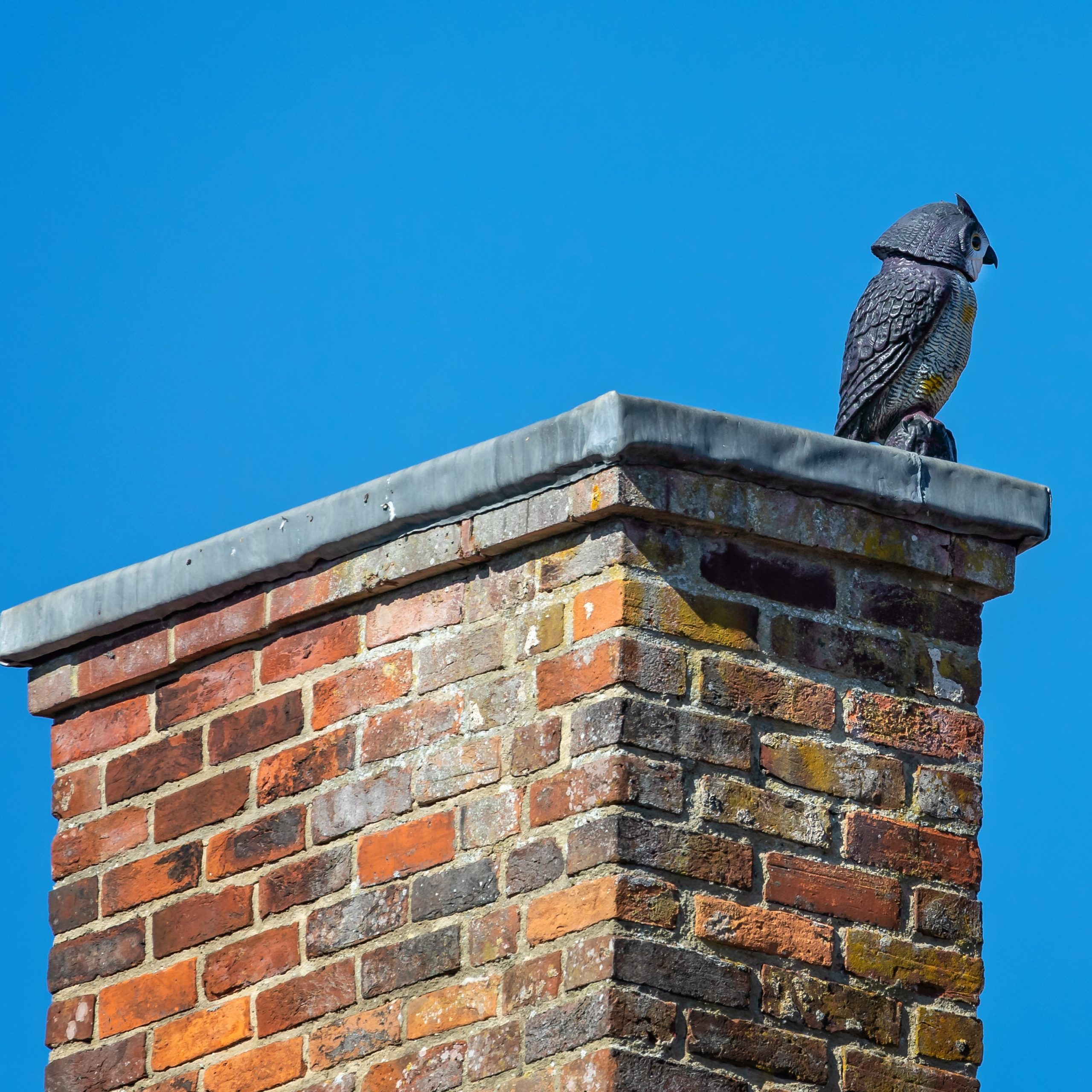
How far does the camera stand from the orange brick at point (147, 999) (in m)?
5.12

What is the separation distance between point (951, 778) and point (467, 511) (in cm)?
104

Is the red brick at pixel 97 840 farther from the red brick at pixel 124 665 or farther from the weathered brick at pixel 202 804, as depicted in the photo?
the red brick at pixel 124 665

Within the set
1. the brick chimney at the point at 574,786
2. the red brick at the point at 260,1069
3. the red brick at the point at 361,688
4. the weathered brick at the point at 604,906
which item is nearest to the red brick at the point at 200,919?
the brick chimney at the point at 574,786

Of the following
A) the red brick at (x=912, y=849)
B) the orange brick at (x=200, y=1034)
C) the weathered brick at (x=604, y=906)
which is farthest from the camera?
the orange brick at (x=200, y=1034)

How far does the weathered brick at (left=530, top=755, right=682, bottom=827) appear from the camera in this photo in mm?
4535

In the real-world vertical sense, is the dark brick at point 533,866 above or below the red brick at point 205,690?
below

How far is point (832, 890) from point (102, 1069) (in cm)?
156

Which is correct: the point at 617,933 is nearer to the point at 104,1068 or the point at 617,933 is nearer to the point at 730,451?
the point at 730,451

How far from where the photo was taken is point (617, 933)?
4.45m

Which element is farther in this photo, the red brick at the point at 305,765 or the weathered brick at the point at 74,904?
the weathered brick at the point at 74,904

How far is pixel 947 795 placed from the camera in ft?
16.2

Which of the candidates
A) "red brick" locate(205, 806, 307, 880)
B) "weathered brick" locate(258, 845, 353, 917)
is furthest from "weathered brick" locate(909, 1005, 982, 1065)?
"red brick" locate(205, 806, 307, 880)

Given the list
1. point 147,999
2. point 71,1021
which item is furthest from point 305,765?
point 71,1021

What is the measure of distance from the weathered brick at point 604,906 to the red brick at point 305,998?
44cm
